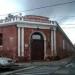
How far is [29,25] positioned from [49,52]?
5.21 m

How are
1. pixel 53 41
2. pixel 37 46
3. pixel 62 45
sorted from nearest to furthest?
1. pixel 37 46
2. pixel 53 41
3. pixel 62 45

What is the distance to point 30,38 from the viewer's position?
40344mm

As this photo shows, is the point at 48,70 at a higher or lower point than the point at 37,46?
lower

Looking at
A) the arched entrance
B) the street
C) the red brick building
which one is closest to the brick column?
the red brick building

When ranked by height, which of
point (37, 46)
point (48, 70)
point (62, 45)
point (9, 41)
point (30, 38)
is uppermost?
point (30, 38)

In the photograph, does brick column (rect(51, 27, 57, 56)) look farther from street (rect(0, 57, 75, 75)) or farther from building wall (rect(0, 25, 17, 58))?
street (rect(0, 57, 75, 75))

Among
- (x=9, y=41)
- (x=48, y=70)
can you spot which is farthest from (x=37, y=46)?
(x=48, y=70)

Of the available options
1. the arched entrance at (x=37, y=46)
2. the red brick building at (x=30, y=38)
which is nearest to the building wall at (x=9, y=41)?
the red brick building at (x=30, y=38)

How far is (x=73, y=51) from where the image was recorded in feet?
170

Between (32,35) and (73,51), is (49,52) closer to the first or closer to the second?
(32,35)

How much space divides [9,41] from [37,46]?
4320 millimetres

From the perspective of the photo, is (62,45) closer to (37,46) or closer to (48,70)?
(37,46)

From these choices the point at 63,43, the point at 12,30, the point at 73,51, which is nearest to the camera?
the point at 12,30

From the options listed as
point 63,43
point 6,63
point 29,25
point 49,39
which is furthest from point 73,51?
point 6,63
